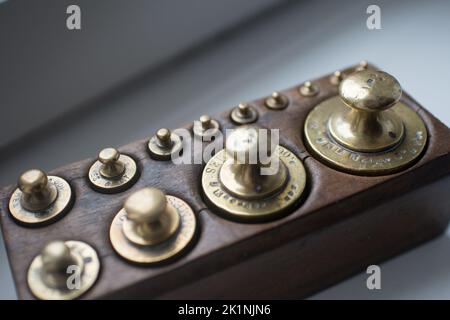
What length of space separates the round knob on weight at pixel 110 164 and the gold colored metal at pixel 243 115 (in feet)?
0.76

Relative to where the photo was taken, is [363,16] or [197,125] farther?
[363,16]

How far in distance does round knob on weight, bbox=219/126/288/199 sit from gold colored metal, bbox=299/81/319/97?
0.65ft

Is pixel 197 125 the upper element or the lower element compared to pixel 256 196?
upper

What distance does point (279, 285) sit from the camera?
0.93 meters

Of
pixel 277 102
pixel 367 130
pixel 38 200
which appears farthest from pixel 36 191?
pixel 367 130

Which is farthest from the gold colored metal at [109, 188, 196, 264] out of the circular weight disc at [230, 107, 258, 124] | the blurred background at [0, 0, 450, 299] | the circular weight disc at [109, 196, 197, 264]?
the blurred background at [0, 0, 450, 299]

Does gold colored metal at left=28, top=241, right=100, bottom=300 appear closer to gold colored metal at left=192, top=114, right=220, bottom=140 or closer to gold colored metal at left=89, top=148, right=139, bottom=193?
gold colored metal at left=89, top=148, right=139, bottom=193

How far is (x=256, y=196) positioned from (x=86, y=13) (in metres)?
0.62

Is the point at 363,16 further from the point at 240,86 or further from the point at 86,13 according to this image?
the point at 86,13

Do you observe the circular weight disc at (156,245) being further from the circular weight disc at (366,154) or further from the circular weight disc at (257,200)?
the circular weight disc at (366,154)

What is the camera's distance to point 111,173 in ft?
2.91

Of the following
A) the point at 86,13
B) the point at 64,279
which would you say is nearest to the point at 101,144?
the point at 86,13

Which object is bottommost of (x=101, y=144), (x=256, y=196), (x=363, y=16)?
(x=256, y=196)

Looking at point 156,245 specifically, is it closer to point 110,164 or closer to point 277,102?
point 110,164
